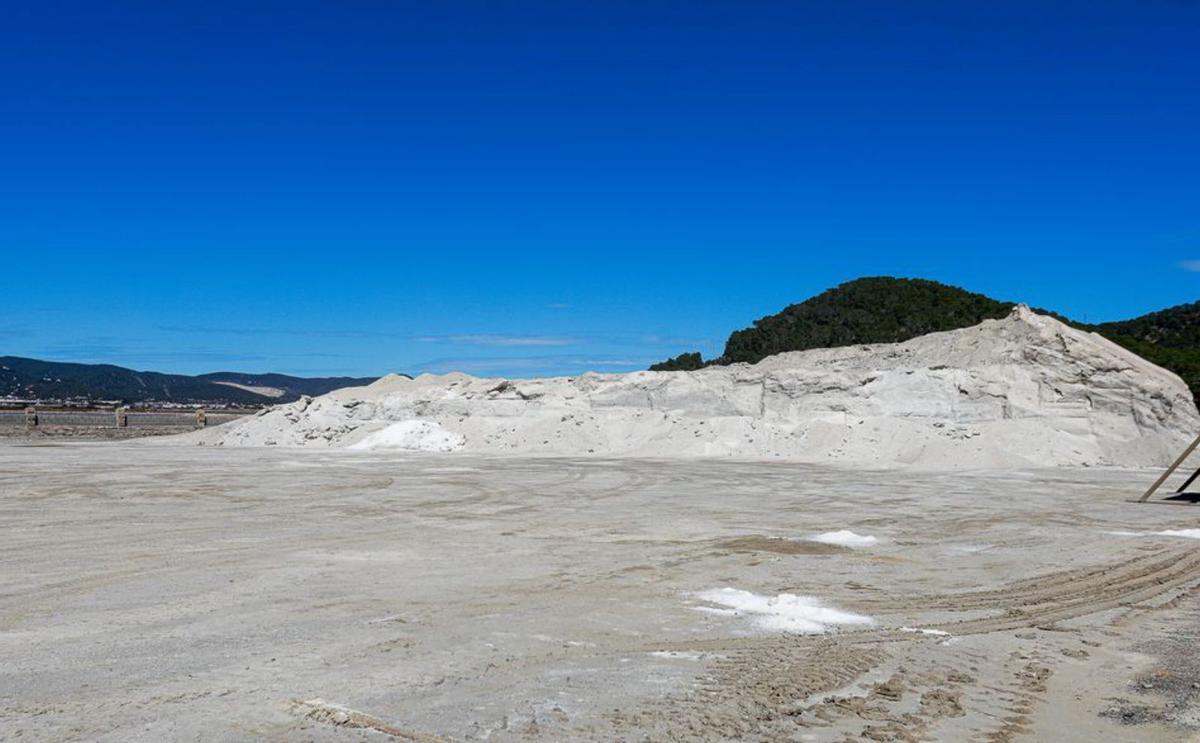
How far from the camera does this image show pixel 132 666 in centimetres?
584

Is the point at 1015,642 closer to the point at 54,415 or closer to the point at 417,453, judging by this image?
the point at 417,453

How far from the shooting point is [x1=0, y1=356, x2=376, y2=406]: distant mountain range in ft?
435

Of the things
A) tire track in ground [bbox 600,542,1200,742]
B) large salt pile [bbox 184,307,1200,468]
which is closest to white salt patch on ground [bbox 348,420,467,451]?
large salt pile [bbox 184,307,1200,468]

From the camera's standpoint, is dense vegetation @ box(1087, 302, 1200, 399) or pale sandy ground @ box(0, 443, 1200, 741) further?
dense vegetation @ box(1087, 302, 1200, 399)

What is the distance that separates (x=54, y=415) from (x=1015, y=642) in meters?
51.1

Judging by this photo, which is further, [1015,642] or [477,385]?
[477,385]

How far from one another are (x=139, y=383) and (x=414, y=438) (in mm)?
139533

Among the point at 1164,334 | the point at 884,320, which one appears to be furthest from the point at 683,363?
the point at 1164,334

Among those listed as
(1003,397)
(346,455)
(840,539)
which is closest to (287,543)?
(840,539)

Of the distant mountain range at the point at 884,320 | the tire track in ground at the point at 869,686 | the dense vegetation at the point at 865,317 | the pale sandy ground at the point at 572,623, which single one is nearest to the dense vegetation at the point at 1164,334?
the distant mountain range at the point at 884,320

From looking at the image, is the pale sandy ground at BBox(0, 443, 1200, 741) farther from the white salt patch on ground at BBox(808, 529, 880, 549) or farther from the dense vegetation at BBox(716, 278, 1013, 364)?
the dense vegetation at BBox(716, 278, 1013, 364)

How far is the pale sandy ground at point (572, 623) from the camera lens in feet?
16.7

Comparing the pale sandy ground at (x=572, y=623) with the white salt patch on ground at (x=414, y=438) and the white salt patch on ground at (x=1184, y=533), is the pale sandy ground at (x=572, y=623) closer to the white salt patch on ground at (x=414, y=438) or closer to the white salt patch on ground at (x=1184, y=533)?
the white salt patch on ground at (x=1184, y=533)

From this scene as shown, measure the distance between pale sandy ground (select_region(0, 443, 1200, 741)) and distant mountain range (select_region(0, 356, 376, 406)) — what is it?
115217mm
